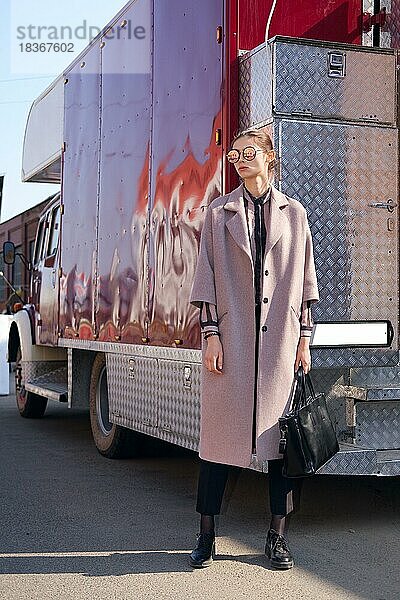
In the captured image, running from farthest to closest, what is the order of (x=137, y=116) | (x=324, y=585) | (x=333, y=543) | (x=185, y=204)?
(x=137, y=116) → (x=185, y=204) → (x=333, y=543) → (x=324, y=585)

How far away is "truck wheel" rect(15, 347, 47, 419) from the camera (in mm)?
11109

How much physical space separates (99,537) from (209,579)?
1.00 meters

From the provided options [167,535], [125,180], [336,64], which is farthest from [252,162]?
[125,180]

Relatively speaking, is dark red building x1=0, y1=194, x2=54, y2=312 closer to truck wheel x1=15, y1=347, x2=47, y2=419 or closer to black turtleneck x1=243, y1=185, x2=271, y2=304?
truck wheel x1=15, y1=347, x2=47, y2=419

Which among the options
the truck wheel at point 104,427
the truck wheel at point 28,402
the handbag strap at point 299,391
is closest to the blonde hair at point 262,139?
the handbag strap at point 299,391

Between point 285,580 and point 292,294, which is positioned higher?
point 292,294

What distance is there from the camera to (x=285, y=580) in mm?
4480

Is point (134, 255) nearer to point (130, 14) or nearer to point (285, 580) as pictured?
point (130, 14)

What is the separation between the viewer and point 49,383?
1032 cm

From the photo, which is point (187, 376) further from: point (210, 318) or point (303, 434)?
point (303, 434)

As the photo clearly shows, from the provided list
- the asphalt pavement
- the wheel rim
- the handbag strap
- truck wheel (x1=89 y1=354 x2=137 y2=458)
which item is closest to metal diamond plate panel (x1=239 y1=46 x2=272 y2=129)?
the handbag strap

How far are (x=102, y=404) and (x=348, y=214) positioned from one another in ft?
11.9

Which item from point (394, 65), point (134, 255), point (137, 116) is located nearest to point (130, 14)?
point (137, 116)

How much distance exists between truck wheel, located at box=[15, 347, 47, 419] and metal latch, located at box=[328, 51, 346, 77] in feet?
21.9
